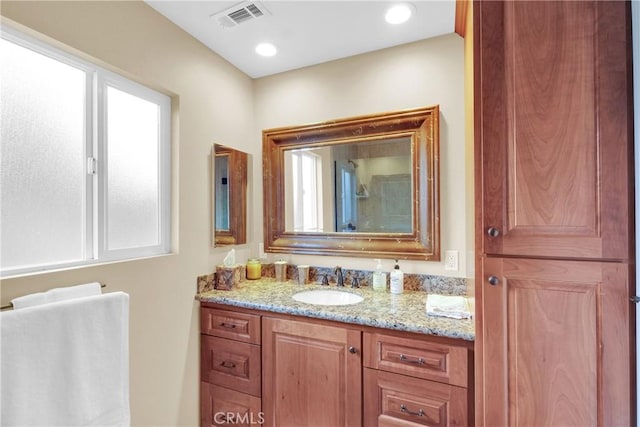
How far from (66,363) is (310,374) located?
970 millimetres

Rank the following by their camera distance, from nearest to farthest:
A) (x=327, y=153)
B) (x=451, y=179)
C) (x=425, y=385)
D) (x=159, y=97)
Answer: (x=425, y=385) < (x=159, y=97) < (x=451, y=179) < (x=327, y=153)

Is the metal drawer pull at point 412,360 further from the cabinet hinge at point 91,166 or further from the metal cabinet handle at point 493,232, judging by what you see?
the cabinet hinge at point 91,166

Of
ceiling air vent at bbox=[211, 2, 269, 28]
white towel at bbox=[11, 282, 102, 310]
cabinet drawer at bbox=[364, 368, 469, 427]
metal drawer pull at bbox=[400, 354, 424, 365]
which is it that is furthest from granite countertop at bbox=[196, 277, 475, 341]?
ceiling air vent at bbox=[211, 2, 269, 28]

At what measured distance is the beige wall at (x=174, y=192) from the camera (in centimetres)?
119

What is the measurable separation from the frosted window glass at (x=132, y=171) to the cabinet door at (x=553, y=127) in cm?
153

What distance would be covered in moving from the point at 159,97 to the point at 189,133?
0.23 m

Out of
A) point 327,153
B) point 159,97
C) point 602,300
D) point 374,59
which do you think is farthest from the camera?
point 327,153

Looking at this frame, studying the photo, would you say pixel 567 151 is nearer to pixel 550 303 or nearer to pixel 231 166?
pixel 550 303

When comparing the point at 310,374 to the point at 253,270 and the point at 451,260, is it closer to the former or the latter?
the point at 253,270

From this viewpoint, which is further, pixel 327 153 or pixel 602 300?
pixel 327 153

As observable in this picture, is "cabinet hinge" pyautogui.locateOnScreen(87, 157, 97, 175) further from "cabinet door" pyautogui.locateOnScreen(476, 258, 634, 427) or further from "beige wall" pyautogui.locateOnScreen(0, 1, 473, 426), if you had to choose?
"cabinet door" pyautogui.locateOnScreen(476, 258, 634, 427)

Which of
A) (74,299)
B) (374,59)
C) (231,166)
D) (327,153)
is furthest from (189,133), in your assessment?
(374,59)

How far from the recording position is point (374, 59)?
6.21ft

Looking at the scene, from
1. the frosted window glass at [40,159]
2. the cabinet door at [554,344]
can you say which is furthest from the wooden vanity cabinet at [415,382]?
the frosted window glass at [40,159]
